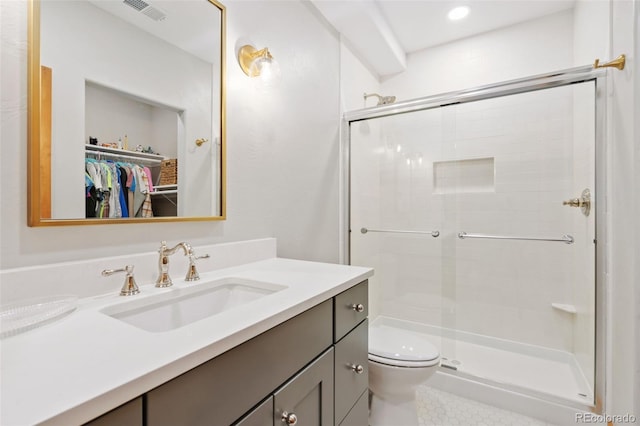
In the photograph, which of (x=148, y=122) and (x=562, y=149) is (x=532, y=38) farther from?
(x=148, y=122)

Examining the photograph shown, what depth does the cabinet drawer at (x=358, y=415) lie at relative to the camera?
1.00 metres

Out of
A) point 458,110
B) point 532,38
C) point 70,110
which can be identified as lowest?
point 70,110

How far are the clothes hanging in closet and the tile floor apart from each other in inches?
66.6

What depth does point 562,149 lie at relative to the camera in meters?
1.97

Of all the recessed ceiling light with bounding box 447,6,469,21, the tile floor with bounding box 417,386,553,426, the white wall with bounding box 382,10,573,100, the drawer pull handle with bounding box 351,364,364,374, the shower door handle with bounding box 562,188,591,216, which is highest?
the recessed ceiling light with bounding box 447,6,469,21

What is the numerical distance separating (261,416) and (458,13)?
273 centimetres

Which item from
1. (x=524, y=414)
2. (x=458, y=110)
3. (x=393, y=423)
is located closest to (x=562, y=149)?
(x=458, y=110)

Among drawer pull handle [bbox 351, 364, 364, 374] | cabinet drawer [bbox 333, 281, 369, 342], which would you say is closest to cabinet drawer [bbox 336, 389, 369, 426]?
drawer pull handle [bbox 351, 364, 364, 374]

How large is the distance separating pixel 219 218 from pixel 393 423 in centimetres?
Answer: 129

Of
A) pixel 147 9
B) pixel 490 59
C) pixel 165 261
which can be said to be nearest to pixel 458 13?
pixel 490 59

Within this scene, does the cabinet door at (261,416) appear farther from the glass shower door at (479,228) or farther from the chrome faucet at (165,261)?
the glass shower door at (479,228)

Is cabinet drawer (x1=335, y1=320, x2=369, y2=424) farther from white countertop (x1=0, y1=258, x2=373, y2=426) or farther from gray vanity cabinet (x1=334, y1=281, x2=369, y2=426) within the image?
white countertop (x1=0, y1=258, x2=373, y2=426)

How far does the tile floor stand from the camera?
153cm

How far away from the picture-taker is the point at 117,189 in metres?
0.89
